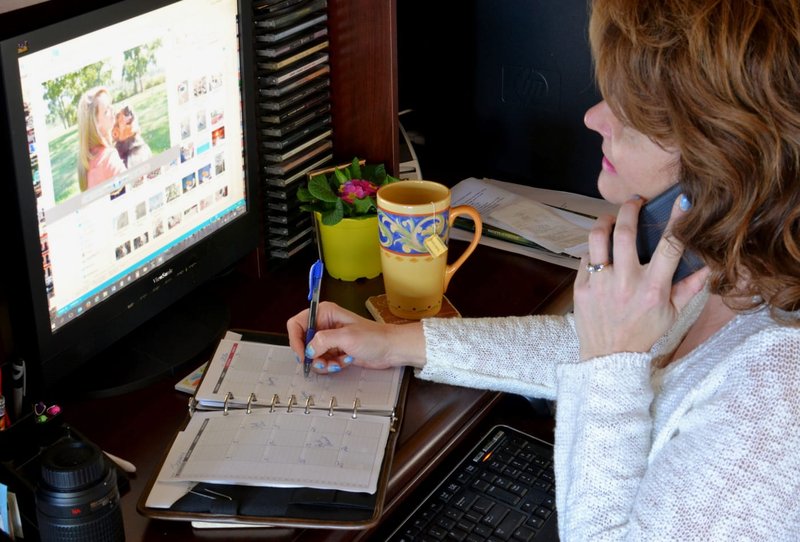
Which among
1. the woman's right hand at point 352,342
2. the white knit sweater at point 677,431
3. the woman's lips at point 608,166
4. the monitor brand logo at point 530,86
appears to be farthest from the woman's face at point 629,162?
the monitor brand logo at point 530,86

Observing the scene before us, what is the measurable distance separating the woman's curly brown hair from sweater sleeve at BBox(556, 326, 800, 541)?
0.25 feet

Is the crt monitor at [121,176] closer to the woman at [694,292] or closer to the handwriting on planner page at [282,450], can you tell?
the handwriting on planner page at [282,450]

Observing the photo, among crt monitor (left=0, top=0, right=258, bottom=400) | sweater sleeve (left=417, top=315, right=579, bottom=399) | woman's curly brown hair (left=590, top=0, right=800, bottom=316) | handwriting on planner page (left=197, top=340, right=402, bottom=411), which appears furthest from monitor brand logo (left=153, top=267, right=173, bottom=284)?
woman's curly brown hair (left=590, top=0, right=800, bottom=316)

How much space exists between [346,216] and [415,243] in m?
0.15

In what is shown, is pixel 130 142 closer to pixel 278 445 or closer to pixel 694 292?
pixel 278 445

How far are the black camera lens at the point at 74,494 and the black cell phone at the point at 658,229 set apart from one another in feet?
1.95

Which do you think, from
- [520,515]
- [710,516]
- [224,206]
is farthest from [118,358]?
[710,516]

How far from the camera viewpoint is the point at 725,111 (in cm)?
88

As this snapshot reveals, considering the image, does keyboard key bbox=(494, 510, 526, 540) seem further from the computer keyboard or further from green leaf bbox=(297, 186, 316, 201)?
green leaf bbox=(297, 186, 316, 201)

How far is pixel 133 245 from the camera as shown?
116 cm

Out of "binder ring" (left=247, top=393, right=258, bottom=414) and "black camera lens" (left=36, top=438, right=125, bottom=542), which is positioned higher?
"black camera lens" (left=36, top=438, right=125, bottom=542)

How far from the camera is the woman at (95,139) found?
1027 mm

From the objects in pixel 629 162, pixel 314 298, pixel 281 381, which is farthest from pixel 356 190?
pixel 629 162

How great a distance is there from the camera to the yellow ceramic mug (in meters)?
1.27
